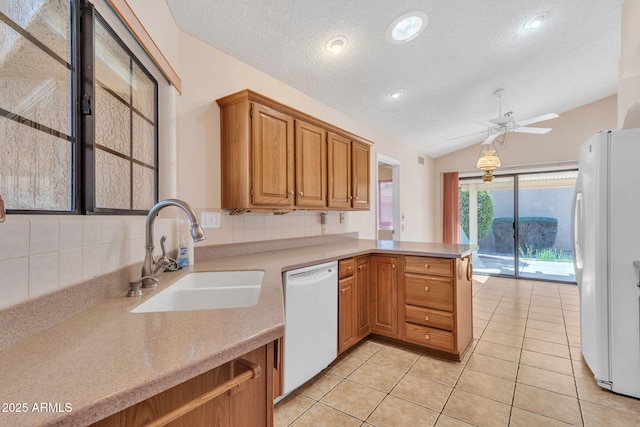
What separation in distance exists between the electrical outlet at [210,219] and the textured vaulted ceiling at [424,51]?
1.29 m

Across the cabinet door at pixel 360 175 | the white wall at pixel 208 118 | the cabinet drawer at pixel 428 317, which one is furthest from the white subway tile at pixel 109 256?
the cabinet door at pixel 360 175

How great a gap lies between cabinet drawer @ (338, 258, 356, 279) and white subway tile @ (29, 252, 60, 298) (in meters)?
1.77

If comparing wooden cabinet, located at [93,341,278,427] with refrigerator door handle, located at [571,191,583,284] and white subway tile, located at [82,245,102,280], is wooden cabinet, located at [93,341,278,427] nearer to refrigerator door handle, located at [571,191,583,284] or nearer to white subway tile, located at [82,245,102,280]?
white subway tile, located at [82,245,102,280]

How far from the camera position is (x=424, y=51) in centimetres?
261

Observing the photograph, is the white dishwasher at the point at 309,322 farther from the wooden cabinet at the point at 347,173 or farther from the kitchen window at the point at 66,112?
the kitchen window at the point at 66,112

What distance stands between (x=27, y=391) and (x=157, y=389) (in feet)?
0.68

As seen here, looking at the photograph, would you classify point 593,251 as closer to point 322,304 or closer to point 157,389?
point 322,304

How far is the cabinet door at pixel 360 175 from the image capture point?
316 centimetres

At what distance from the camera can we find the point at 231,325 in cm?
81

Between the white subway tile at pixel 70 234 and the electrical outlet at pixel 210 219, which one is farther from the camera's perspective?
the electrical outlet at pixel 210 219

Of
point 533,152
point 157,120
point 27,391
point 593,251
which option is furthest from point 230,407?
point 533,152

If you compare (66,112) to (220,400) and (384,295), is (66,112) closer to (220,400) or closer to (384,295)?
(220,400)

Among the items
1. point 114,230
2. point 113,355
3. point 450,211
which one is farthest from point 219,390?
point 450,211

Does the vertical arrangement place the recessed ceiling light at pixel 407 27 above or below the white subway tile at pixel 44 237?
above
